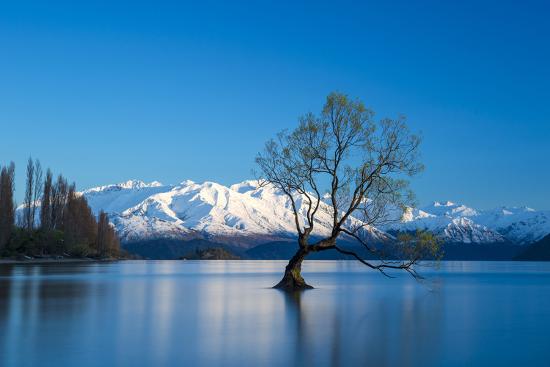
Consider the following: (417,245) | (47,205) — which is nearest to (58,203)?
(47,205)

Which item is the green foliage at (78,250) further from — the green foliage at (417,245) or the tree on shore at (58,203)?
the green foliage at (417,245)

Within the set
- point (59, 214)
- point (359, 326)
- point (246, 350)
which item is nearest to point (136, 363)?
point (246, 350)

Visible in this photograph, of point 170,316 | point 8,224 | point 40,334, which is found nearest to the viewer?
point 40,334

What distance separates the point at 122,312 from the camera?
2309 cm

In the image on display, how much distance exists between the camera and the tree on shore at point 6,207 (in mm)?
90375

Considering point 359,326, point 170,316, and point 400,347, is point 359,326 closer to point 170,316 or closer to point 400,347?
point 400,347

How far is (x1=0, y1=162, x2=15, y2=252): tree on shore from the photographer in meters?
90.4

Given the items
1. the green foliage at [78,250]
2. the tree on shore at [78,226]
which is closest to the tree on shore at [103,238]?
the tree on shore at [78,226]

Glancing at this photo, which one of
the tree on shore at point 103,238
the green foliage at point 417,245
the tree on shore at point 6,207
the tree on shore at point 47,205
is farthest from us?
the tree on shore at point 103,238

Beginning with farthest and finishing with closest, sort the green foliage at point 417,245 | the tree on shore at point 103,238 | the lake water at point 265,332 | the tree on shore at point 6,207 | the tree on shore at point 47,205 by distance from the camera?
the tree on shore at point 103,238 < the tree on shore at point 47,205 < the tree on shore at point 6,207 < the green foliage at point 417,245 < the lake water at point 265,332

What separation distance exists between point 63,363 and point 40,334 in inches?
176

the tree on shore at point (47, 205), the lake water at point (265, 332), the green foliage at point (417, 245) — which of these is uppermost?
the tree on shore at point (47, 205)

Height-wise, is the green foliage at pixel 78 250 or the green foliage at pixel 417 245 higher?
the green foliage at pixel 417 245

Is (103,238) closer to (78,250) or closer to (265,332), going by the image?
(78,250)
